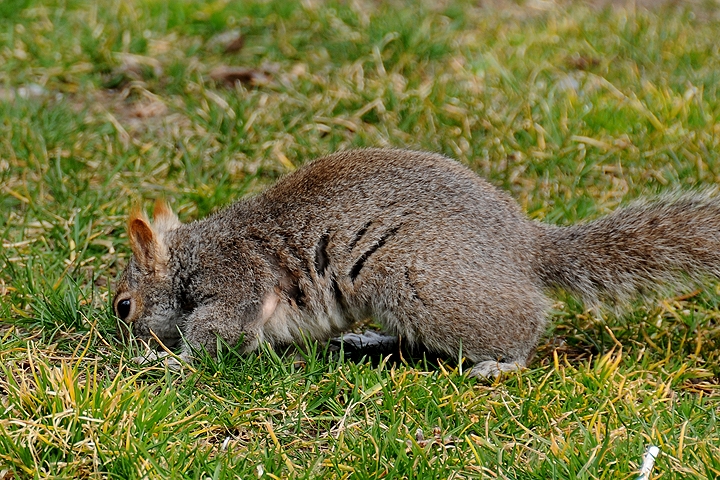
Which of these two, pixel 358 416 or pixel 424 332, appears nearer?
pixel 358 416

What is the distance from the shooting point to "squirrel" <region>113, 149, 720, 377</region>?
3660 mm

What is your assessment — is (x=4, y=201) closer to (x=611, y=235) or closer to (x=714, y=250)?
(x=611, y=235)

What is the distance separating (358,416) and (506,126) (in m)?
2.59

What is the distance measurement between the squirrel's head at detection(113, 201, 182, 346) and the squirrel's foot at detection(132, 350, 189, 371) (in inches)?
10.6

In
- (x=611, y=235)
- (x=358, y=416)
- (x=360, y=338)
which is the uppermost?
(x=611, y=235)

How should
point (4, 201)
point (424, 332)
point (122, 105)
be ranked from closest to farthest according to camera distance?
point (424, 332)
point (4, 201)
point (122, 105)

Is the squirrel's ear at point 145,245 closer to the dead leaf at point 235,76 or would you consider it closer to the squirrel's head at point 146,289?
the squirrel's head at point 146,289

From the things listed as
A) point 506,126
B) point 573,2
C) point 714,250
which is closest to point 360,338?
point 714,250

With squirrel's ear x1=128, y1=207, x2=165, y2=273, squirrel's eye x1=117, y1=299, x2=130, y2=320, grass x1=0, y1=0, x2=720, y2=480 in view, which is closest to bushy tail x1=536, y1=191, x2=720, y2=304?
grass x1=0, y1=0, x2=720, y2=480

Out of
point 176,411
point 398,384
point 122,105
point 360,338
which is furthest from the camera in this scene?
point 122,105

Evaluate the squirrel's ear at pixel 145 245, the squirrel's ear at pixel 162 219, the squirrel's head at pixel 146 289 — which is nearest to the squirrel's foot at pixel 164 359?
the squirrel's head at pixel 146 289

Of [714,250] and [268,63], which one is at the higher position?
[714,250]

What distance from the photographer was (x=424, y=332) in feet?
12.0

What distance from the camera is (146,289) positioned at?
12.9 ft
